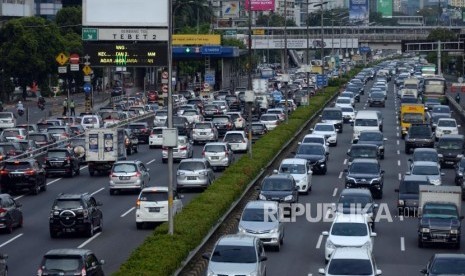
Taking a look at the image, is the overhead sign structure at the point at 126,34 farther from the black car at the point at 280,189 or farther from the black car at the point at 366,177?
the black car at the point at 366,177

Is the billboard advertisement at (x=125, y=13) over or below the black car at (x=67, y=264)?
over

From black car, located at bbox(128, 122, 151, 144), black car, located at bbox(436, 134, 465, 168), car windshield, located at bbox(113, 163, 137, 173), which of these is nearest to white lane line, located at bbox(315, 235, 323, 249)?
car windshield, located at bbox(113, 163, 137, 173)

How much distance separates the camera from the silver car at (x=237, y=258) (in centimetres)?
2895

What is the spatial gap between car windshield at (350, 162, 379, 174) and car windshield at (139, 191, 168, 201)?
1176 cm

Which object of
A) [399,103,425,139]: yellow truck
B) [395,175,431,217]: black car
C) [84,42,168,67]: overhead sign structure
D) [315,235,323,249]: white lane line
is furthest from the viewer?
[399,103,425,139]: yellow truck

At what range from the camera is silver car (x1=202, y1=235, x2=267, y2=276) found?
2895 centimetres

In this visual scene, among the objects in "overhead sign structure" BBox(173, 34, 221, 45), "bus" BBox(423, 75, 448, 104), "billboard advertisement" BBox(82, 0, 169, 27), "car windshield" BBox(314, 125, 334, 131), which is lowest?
"car windshield" BBox(314, 125, 334, 131)

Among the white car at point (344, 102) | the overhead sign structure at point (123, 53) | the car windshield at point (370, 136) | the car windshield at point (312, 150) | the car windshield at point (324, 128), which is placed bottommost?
the car windshield at point (312, 150)

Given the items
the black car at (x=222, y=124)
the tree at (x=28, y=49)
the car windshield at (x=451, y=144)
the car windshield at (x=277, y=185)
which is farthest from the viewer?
the tree at (x=28, y=49)

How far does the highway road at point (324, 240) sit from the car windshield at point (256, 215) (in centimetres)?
108

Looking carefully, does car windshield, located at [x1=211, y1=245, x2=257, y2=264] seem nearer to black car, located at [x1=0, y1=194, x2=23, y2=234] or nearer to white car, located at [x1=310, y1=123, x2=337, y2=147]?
black car, located at [x1=0, y1=194, x2=23, y2=234]

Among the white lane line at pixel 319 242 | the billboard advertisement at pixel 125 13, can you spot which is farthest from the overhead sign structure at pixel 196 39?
the white lane line at pixel 319 242

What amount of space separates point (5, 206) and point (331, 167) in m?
24.2

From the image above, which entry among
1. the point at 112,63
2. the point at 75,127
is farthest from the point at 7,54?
the point at 112,63
